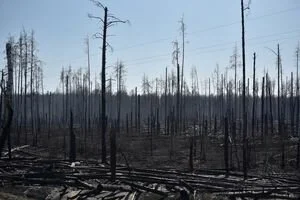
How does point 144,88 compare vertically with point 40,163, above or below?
above

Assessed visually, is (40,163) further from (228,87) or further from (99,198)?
(228,87)

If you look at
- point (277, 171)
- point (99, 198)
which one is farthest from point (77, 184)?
point (277, 171)

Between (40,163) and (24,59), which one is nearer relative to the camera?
(40,163)

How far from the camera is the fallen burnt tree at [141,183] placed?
1148 cm

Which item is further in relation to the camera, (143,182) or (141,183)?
(143,182)

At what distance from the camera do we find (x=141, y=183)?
13.1 meters

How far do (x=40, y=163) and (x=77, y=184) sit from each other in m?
5.79

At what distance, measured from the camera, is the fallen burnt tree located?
11.5 metres

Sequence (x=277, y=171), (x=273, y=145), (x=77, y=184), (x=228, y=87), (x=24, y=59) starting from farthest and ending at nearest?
1. (x=228, y=87)
2. (x=24, y=59)
3. (x=273, y=145)
4. (x=277, y=171)
5. (x=77, y=184)

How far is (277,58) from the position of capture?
37.4 metres

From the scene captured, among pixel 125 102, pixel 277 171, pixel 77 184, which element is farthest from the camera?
pixel 125 102

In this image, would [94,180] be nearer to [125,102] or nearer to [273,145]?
[273,145]

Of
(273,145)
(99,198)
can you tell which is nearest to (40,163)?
(99,198)

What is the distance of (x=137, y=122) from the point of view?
4797cm
